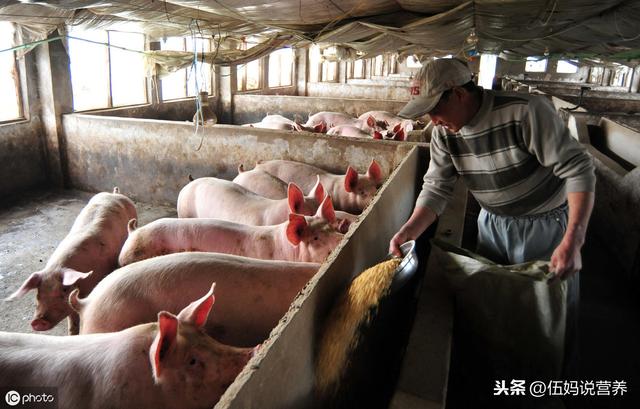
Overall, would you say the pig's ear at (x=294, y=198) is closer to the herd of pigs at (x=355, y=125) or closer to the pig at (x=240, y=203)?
the pig at (x=240, y=203)

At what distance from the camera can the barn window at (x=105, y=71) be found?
7848mm

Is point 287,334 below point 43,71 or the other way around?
below

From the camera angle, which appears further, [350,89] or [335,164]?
[350,89]

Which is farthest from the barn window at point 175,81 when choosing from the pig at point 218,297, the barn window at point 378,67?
the barn window at point 378,67

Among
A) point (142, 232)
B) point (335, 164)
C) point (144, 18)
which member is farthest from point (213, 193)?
point (144, 18)

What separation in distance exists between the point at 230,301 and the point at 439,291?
1.17 meters

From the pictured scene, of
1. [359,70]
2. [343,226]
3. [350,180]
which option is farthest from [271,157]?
[359,70]

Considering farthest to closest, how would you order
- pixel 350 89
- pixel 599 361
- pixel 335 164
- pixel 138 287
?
1. pixel 350 89
2. pixel 335 164
3. pixel 599 361
4. pixel 138 287

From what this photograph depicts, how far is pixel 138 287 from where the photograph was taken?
261 centimetres

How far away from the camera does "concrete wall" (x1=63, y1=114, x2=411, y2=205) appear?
5344 mm

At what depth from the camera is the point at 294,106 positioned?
11.2m

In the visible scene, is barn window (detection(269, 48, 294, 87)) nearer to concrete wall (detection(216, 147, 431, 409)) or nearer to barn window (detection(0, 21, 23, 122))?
barn window (detection(0, 21, 23, 122))

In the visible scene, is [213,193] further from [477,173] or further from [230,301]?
[477,173]

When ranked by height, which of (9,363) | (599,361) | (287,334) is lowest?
(599,361)
